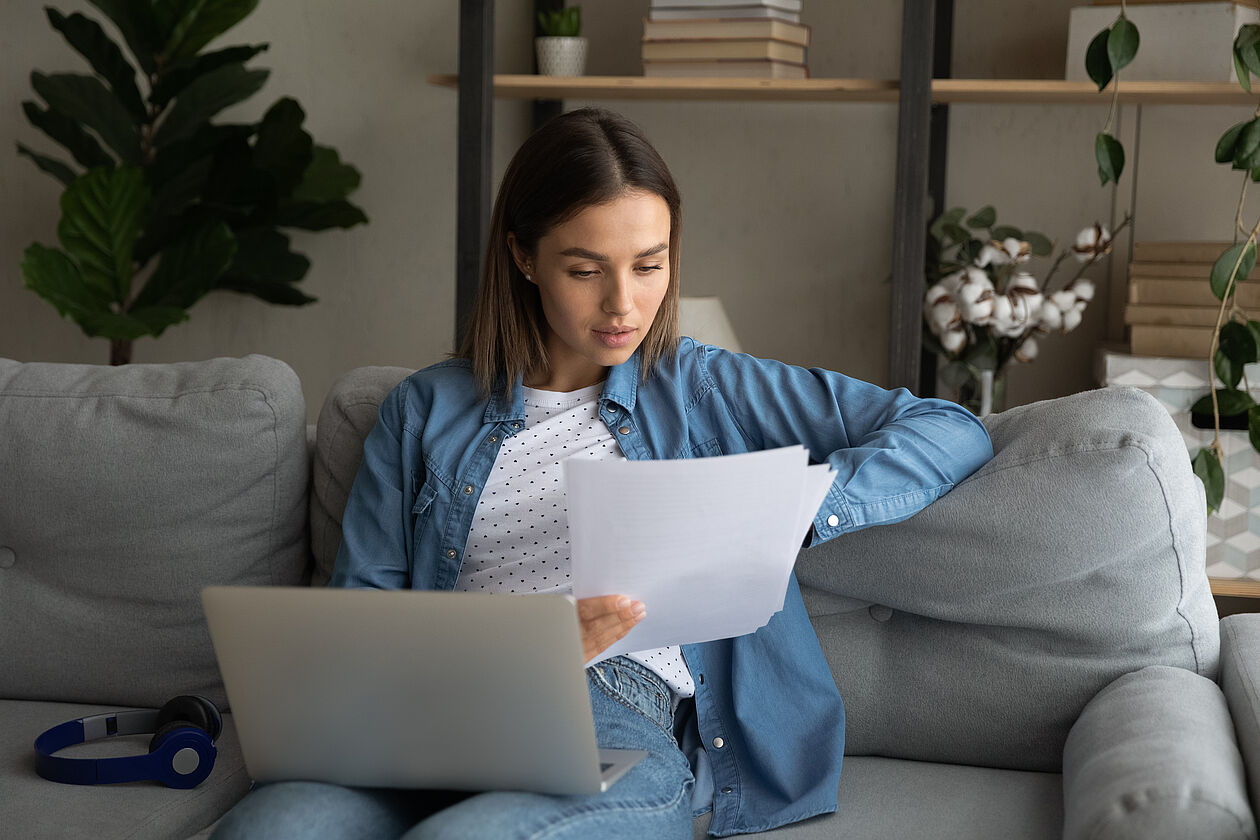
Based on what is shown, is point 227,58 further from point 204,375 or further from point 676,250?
point 676,250

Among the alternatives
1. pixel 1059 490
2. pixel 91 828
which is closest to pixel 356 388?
pixel 91 828

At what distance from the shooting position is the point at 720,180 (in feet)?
9.39

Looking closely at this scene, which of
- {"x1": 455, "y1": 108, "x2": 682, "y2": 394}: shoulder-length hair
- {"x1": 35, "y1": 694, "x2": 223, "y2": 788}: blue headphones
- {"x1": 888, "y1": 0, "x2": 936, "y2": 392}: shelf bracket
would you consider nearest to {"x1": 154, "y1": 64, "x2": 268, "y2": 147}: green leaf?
{"x1": 888, "y1": 0, "x2": 936, "y2": 392}: shelf bracket

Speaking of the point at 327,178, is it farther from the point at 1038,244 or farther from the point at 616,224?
the point at 616,224

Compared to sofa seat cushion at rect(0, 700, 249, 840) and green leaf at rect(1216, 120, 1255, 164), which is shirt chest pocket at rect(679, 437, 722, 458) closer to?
sofa seat cushion at rect(0, 700, 249, 840)

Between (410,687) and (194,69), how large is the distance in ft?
7.52

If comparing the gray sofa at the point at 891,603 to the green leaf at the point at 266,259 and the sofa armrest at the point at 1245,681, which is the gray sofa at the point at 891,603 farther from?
the green leaf at the point at 266,259

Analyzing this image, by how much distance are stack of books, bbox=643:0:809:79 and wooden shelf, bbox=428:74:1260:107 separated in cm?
3

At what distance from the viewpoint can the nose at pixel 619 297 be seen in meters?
1.34

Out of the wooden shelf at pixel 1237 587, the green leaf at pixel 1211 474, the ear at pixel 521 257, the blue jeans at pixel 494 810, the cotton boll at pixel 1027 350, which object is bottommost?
the wooden shelf at pixel 1237 587

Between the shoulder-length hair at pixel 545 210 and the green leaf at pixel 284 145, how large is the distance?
1.52 meters

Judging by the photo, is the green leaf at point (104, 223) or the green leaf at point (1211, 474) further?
the green leaf at point (104, 223)

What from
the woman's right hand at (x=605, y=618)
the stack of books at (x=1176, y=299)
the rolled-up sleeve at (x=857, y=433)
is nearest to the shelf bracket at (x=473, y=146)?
the rolled-up sleeve at (x=857, y=433)

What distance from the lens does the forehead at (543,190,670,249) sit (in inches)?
52.6
